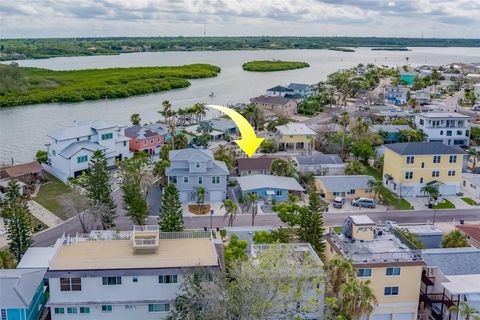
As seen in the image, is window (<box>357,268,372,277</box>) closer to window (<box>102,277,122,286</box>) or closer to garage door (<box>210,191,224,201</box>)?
window (<box>102,277,122,286</box>)

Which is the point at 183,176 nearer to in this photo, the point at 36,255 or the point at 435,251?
the point at 36,255

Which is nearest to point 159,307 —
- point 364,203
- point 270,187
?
point 270,187

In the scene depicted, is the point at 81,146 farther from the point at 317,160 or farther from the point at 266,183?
the point at 317,160

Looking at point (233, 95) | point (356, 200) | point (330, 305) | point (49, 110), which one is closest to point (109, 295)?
point (330, 305)

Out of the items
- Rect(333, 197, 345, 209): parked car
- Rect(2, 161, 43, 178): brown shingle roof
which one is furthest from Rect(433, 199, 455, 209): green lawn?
Rect(2, 161, 43, 178): brown shingle roof

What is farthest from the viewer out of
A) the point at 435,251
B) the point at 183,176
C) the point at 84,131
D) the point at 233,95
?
the point at 233,95

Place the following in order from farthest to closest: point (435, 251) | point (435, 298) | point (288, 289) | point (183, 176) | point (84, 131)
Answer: point (84, 131) < point (183, 176) < point (435, 251) < point (435, 298) < point (288, 289)

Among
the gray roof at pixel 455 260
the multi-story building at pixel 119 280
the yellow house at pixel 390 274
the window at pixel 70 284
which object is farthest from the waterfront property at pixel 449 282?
the window at pixel 70 284
